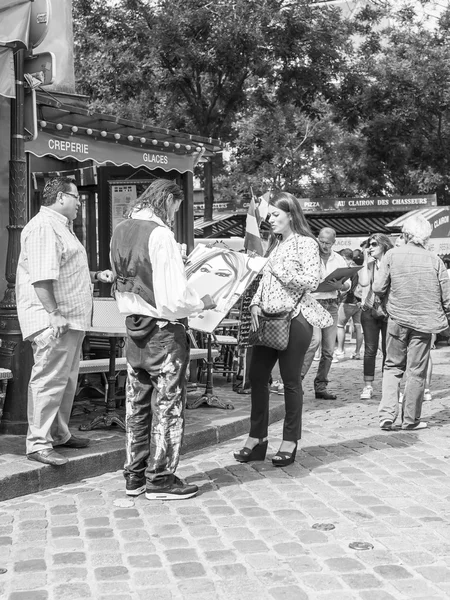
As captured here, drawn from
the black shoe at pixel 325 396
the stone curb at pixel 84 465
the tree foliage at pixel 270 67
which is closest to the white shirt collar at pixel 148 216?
the stone curb at pixel 84 465

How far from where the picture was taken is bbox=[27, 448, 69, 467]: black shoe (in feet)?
17.1

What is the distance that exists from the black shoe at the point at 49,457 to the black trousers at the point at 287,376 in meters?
1.37

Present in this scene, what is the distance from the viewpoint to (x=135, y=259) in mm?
4645

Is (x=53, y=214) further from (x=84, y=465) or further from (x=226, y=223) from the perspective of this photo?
(x=226, y=223)

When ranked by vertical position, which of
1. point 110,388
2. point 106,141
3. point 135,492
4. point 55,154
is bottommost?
point 135,492

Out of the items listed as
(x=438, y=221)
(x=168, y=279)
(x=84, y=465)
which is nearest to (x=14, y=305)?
(x=84, y=465)

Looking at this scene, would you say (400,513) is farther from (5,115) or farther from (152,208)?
(5,115)

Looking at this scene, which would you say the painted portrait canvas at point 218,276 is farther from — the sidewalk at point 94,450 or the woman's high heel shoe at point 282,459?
the woman's high heel shoe at point 282,459

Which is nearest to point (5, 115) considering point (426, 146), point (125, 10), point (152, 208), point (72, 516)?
point (152, 208)

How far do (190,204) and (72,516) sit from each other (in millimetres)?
5181

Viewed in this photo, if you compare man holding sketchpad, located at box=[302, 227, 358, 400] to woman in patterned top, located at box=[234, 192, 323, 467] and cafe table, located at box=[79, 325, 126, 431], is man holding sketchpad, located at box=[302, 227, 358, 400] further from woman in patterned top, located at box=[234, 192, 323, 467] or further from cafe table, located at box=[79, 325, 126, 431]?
woman in patterned top, located at box=[234, 192, 323, 467]

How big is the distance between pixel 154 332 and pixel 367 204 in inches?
868

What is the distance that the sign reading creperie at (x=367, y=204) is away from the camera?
81.2 ft

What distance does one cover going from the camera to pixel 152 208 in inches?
187
